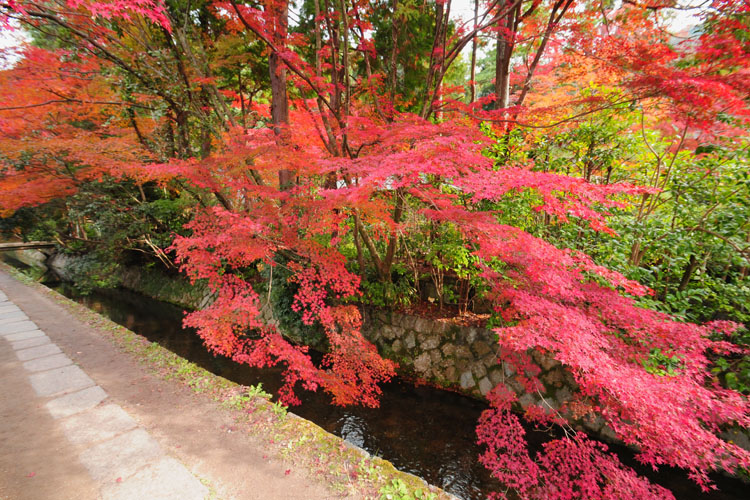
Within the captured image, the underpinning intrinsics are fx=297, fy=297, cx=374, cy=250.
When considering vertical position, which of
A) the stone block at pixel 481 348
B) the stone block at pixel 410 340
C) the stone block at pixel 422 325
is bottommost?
the stone block at pixel 410 340

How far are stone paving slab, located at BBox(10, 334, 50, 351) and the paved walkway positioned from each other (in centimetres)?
29

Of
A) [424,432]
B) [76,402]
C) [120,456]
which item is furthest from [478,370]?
[76,402]

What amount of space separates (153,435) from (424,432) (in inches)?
139

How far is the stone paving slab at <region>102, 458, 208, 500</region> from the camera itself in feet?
7.57

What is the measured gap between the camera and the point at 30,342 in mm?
4809

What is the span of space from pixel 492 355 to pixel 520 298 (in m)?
2.09

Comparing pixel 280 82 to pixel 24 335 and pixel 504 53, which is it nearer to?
pixel 504 53

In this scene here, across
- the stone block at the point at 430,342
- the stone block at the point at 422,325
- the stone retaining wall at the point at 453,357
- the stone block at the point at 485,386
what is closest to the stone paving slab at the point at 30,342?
the stone retaining wall at the point at 453,357

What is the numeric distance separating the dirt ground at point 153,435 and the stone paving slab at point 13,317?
192cm

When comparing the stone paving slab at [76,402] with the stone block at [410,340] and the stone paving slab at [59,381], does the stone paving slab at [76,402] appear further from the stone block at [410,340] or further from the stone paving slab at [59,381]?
the stone block at [410,340]

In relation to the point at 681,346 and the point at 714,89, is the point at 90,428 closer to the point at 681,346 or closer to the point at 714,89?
the point at 681,346

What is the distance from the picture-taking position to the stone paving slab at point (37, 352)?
4337 mm

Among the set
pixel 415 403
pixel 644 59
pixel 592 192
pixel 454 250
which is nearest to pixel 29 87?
pixel 454 250

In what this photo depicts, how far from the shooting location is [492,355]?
5.31 meters
